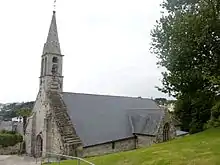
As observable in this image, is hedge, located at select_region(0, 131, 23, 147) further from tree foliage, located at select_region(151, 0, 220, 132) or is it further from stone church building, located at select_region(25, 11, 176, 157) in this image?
tree foliage, located at select_region(151, 0, 220, 132)

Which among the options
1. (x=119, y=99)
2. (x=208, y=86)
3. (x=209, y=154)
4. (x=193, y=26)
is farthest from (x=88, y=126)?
(x=209, y=154)

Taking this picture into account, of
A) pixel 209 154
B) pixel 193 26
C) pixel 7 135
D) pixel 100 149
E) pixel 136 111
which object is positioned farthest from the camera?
pixel 7 135

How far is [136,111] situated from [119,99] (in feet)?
9.04

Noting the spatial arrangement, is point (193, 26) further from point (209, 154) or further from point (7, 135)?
point (7, 135)

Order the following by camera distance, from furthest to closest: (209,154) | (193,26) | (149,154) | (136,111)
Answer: (136,111) < (193,26) < (149,154) < (209,154)

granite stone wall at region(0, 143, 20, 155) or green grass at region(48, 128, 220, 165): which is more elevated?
green grass at region(48, 128, 220, 165)

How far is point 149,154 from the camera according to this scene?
18.6 meters

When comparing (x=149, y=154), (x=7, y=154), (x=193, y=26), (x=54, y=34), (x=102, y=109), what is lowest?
(x=7, y=154)

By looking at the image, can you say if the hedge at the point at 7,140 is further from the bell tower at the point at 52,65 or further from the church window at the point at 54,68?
the church window at the point at 54,68

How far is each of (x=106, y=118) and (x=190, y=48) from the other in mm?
16825

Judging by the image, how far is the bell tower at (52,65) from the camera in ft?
125

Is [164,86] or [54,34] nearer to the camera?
[164,86]

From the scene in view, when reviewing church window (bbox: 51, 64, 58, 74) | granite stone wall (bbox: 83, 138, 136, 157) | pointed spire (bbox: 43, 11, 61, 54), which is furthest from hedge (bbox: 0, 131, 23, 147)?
granite stone wall (bbox: 83, 138, 136, 157)

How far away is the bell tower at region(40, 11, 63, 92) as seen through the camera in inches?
1505
